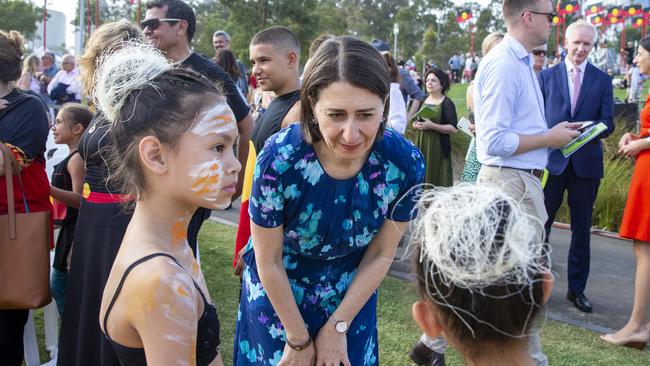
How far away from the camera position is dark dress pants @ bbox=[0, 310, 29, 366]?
10.4ft

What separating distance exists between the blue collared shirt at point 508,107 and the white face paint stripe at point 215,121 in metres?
2.12

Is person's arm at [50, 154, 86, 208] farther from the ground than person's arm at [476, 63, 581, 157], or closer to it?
closer to it

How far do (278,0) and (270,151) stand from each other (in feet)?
85.4

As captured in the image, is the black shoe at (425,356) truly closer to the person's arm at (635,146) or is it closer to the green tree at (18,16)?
the person's arm at (635,146)

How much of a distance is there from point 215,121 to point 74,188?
2168 millimetres

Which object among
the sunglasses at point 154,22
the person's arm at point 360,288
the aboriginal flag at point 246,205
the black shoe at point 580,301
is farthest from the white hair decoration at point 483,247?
the black shoe at point 580,301

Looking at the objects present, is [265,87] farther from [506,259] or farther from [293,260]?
[506,259]

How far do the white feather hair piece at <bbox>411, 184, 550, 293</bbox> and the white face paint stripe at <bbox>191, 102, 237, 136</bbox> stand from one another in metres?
0.78

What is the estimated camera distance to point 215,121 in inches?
72.6

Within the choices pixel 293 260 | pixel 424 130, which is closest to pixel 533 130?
pixel 293 260

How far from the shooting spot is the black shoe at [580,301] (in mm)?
4793

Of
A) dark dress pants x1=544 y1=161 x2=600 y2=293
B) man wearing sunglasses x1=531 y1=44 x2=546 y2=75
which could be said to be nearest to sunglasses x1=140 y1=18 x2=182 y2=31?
dark dress pants x1=544 y1=161 x2=600 y2=293

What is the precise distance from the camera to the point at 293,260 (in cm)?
233

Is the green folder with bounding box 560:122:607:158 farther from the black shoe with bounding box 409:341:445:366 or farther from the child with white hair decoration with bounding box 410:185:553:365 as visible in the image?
the child with white hair decoration with bounding box 410:185:553:365
